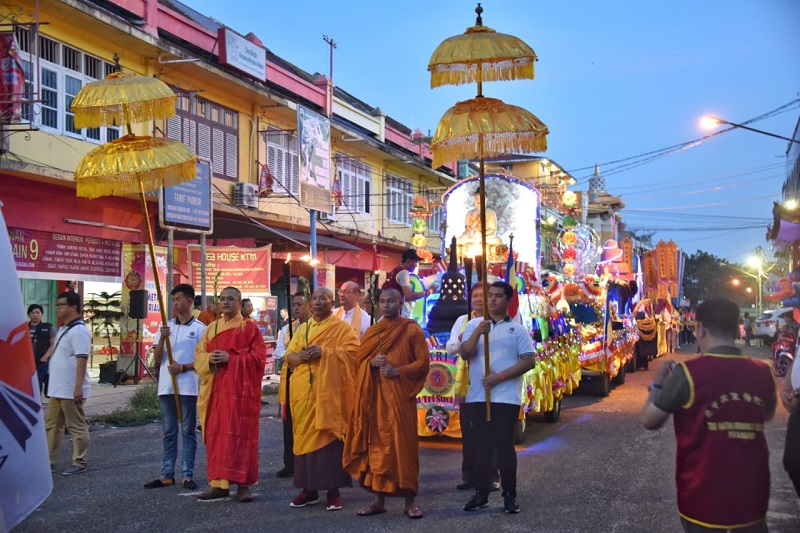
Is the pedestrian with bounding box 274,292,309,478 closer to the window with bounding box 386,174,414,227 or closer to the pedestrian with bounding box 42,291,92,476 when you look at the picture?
the pedestrian with bounding box 42,291,92,476

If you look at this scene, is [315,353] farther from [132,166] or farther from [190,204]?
[190,204]

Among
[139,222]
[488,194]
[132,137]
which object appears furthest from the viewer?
[139,222]

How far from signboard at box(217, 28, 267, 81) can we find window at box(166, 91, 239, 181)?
A: 3.68 ft

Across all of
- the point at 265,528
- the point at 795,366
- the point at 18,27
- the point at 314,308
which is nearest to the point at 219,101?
the point at 18,27

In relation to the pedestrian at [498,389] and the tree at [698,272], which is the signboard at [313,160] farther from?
the tree at [698,272]

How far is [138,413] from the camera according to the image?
12.7m

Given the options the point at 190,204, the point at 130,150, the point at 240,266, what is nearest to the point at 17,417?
the point at 130,150

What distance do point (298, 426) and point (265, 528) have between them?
3.25 feet

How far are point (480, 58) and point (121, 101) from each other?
10.1 feet

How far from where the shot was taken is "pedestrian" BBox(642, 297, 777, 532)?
379 centimetres

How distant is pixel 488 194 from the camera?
14.0 m

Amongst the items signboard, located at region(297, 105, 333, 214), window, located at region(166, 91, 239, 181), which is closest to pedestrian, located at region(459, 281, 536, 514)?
signboard, located at region(297, 105, 333, 214)

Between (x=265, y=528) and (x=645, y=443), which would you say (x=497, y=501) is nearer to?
(x=265, y=528)

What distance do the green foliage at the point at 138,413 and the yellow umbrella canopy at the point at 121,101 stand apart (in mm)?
5601
